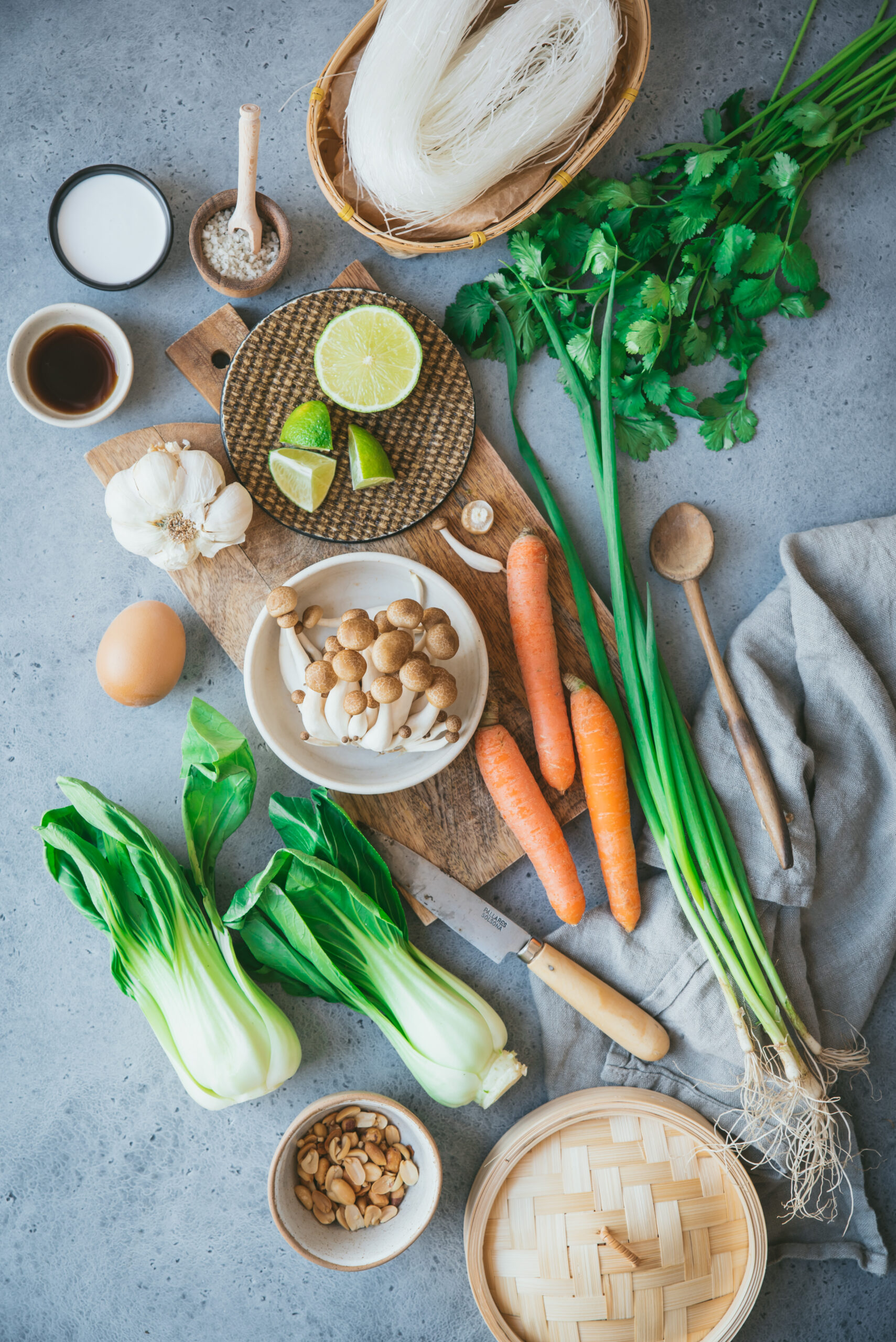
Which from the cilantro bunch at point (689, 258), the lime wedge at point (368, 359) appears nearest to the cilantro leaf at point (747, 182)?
the cilantro bunch at point (689, 258)

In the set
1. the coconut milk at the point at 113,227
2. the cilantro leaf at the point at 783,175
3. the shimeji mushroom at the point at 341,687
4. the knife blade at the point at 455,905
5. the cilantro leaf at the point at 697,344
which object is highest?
the coconut milk at the point at 113,227

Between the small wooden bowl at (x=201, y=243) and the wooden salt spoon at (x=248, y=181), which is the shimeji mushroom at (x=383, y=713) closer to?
the small wooden bowl at (x=201, y=243)

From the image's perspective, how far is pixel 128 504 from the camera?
1525 mm

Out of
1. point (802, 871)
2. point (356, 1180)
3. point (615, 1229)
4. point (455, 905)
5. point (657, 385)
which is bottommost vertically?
point (615, 1229)

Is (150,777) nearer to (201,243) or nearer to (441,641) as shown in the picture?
(441,641)

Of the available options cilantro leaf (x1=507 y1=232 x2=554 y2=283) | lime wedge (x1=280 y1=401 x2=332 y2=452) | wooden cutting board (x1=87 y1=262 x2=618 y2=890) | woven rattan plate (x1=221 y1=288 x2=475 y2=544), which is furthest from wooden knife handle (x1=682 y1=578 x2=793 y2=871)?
lime wedge (x1=280 y1=401 x2=332 y2=452)

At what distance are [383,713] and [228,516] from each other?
52cm

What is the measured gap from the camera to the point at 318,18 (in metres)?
1.77

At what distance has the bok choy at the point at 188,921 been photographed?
1567mm

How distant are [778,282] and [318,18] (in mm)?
1224

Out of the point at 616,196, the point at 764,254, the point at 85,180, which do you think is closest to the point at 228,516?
the point at 85,180

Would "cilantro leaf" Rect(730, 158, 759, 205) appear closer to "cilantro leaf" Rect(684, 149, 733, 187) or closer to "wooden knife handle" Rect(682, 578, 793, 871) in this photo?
"cilantro leaf" Rect(684, 149, 733, 187)

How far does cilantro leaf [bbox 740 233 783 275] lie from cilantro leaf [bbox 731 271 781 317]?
2cm

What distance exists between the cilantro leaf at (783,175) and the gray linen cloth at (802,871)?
0.72 m
